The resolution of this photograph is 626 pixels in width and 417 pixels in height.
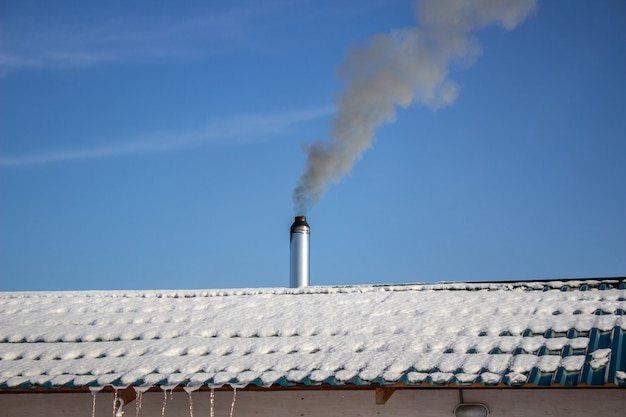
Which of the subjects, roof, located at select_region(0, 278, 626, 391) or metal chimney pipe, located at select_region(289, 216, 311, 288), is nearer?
roof, located at select_region(0, 278, 626, 391)

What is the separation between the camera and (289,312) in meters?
9.36

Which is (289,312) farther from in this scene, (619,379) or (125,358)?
(619,379)

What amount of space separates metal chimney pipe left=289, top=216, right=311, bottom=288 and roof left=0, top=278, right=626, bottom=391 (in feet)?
7.25

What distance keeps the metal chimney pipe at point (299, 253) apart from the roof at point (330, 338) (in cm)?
221

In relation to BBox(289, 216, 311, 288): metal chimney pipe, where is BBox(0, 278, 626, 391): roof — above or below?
below

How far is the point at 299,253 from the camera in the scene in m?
13.5

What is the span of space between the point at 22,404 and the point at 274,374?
304 cm

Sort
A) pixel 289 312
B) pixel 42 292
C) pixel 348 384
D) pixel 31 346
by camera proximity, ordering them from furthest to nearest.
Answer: pixel 42 292 → pixel 289 312 → pixel 31 346 → pixel 348 384

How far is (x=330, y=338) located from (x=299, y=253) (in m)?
5.46

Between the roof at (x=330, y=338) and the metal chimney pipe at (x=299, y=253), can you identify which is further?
the metal chimney pipe at (x=299, y=253)

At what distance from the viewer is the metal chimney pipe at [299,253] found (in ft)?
43.0

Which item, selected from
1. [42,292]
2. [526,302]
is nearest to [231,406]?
[526,302]

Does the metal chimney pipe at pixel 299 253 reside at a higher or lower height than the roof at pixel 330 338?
higher

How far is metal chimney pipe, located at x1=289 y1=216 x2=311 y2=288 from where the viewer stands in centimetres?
1309
